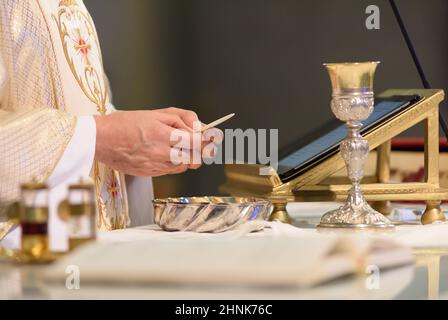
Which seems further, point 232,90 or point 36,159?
point 232,90

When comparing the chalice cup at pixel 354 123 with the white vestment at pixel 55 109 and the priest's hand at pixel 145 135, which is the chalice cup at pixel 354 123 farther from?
the white vestment at pixel 55 109

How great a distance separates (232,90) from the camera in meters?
4.61

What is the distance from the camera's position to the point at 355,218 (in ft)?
5.17

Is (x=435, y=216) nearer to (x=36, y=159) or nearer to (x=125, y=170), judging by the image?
(x=125, y=170)

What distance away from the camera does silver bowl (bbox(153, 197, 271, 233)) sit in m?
1.45

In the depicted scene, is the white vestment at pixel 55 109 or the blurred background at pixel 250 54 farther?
the blurred background at pixel 250 54

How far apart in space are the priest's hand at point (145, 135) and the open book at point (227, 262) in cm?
63

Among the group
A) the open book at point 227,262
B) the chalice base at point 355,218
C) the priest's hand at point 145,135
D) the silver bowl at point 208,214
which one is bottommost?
the chalice base at point 355,218

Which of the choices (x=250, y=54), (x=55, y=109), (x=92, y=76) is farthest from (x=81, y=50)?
(x=250, y=54)

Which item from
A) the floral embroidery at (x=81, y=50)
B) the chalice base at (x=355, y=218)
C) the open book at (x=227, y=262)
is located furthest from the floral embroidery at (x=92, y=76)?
the open book at (x=227, y=262)

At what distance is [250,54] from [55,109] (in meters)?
3.09

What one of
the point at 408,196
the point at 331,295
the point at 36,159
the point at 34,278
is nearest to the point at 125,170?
the point at 36,159

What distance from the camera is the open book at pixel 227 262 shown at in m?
0.77
